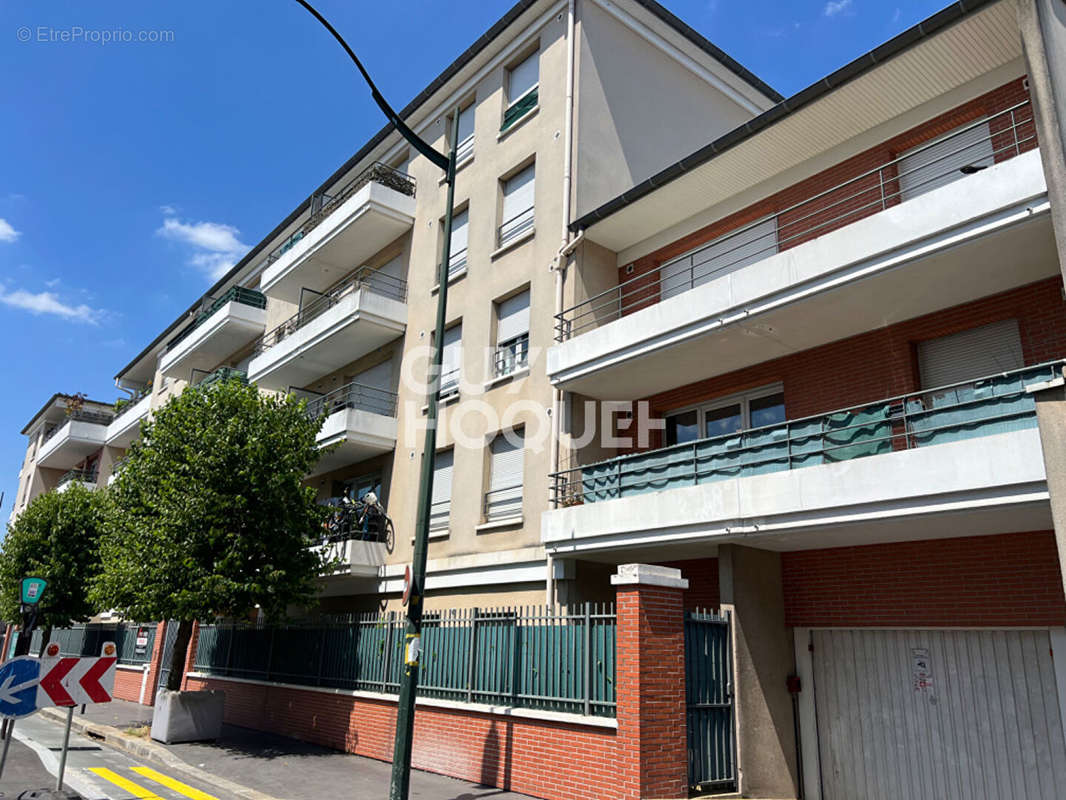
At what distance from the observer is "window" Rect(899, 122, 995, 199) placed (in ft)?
33.0

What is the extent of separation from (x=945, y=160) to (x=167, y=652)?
70.4ft

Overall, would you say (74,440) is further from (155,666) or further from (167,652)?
(167,652)

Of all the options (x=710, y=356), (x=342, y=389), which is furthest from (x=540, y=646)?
(x=342, y=389)

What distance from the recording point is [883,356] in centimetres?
1064

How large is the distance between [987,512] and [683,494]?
3.70 m

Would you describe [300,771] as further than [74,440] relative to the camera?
No

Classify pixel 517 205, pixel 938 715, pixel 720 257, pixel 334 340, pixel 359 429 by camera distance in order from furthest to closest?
pixel 334 340
pixel 359 429
pixel 517 205
pixel 720 257
pixel 938 715

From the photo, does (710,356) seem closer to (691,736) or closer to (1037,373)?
(1037,373)

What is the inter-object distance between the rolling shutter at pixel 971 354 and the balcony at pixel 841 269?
0.46m

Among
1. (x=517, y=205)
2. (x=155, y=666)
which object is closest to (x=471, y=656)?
(x=517, y=205)

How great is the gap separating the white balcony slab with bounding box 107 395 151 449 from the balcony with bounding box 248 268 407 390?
48.1 ft

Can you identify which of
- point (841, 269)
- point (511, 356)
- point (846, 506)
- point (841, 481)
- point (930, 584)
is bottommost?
point (930, 584)

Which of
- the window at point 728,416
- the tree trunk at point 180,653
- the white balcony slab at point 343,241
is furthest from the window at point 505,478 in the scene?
the white balcony slab at point 343,241

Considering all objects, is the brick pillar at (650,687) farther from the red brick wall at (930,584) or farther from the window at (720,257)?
the window at (720,257)
